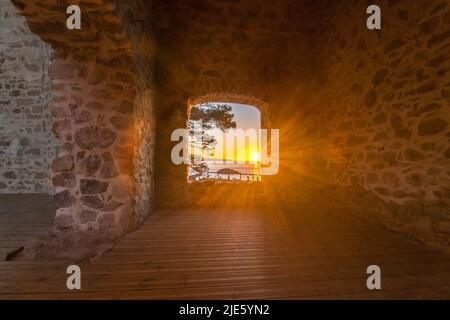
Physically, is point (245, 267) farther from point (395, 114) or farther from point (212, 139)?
point (212, 139)

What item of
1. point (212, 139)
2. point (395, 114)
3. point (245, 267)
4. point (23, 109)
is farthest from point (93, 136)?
point (212, 139)

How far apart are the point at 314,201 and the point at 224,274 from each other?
2832 millimetres

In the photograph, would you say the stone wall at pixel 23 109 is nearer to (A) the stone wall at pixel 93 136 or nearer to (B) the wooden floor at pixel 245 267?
(B) the wooden floor at pixel 245 267

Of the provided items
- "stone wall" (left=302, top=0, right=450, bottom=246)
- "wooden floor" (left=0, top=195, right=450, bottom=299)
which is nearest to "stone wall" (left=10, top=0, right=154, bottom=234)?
"wooden floor" (left=0, top=195, right=450, bottom=299)

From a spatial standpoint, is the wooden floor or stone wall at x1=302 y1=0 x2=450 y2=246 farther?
stone wall at x1=302 y1=0 x2=450 y2=246

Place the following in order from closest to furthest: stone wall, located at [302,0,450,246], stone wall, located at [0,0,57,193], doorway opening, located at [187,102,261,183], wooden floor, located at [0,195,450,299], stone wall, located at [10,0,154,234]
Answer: wooden floor, located at [0,195,450,299] → stone wall, located at [302,0,450,246] → stone wall, located at [10,0,154,234] → stone wall, located at [0,0,57,193] → doorway opening, located at [187,102,261,183]

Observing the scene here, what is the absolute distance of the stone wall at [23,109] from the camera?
5.47 m

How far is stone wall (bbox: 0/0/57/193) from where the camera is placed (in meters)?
5.47

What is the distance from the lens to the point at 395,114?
270 cm

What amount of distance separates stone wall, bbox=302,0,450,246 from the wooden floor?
383mm

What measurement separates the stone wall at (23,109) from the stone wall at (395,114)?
6075mm

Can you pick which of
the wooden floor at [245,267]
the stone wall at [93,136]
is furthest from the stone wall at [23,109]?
the stone wall at [93,136]

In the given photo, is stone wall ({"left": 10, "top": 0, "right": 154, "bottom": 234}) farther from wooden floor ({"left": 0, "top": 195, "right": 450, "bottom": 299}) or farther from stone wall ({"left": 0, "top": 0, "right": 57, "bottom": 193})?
stone wall ({"left": 0, "top": 0, "right": 57, "bottom": 193})

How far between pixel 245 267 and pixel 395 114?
7.85 ft
